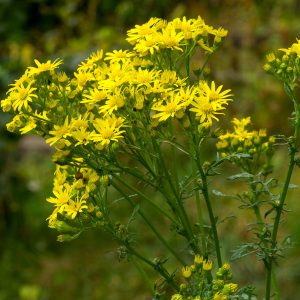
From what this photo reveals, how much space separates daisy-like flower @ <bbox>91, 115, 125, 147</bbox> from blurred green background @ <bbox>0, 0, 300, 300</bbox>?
2356mm

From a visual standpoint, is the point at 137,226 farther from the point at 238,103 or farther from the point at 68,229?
the point at 68,229

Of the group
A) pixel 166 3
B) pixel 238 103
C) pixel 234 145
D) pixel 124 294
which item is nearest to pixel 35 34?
pixel 166 3

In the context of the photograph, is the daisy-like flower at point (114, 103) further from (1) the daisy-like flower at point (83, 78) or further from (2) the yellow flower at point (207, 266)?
(2) the yellow flower at point (207, 266)

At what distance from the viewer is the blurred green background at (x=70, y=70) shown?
438 centimetres

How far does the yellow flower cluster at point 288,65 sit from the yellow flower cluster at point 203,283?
524mm

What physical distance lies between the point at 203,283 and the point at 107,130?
440 millimetres

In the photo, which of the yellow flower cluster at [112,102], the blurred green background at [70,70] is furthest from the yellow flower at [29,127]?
the blurred green background at [70,70]

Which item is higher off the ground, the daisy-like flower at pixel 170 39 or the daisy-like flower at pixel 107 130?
the daisy-like flower at pixel 170 39

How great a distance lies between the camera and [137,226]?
187 inches

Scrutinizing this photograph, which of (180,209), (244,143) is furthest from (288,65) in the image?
(180,209)

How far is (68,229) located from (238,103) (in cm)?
413

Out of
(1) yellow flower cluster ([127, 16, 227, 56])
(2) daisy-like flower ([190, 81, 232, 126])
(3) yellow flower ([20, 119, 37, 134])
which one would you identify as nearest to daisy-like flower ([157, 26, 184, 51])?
(1) yellow flower cluster ([127, 16, 227, 56])

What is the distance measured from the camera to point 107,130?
5.37 feet

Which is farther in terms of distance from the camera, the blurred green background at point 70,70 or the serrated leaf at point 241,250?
the blurred green background at point 70,70
